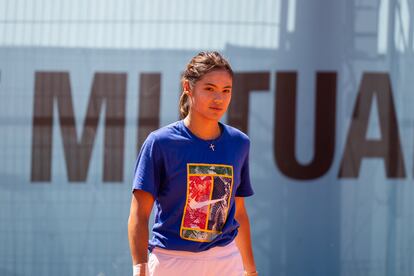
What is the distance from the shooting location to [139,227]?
7.38 ft

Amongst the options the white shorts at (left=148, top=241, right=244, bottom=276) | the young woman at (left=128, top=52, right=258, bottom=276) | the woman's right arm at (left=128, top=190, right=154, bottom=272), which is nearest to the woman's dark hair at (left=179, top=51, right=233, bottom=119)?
the young woman at (left=128, top=52, right=258, bottom=276)

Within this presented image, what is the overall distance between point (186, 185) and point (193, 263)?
25 cm

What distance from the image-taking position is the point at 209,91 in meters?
2.31

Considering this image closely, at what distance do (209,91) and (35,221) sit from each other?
220 cm

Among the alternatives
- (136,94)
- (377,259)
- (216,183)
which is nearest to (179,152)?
(216,183)

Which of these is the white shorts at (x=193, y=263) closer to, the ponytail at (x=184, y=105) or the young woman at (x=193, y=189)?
the young woman at (x=193, y=189)

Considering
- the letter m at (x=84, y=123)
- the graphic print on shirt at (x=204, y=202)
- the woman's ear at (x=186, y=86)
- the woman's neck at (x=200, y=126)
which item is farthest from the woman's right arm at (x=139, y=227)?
the letter m at (x=84, y=123)

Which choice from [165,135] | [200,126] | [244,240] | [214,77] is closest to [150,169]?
[165,135]

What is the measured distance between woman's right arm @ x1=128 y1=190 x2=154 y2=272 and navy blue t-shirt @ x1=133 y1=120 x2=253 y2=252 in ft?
0.11

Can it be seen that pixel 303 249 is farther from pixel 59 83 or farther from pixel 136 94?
pixel 59 83

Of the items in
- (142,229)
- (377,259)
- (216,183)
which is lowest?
(377,259)

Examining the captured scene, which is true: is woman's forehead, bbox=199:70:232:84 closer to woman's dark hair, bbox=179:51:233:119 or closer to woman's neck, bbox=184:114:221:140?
woman's dark hair, bbox=179:51:233:119

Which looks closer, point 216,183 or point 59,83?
point 216,183

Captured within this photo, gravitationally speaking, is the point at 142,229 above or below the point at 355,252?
above
